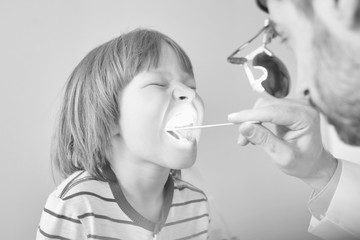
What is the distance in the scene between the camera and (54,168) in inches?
34.7

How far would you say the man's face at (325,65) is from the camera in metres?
0.47

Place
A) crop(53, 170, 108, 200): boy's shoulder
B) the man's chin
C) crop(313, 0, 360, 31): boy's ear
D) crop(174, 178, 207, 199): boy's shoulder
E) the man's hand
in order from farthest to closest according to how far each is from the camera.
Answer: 1. crop(174, 178, 207, 199): boy's shoulder
2. crop(53, 170, 108, 200): boy's shoulder
3. the man's hand
4. the man's chin
5. crop(313, 0, 360, 31): boy's ear

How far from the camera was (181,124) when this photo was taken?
2.51ft

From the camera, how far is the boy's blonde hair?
78 centimetres

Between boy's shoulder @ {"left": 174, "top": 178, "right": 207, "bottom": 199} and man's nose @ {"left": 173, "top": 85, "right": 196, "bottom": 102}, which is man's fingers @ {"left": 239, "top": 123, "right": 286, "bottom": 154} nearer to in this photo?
man's nose @ {"left": 173, "top": 85, "right": 196, "bottom": 102}

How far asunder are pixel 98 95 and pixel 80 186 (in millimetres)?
168

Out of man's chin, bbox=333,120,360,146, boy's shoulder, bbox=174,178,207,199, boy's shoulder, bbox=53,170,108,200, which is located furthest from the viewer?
boy's shoulder, bbox=174,178,207,199

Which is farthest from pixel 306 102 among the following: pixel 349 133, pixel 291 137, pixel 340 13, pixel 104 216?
pixel 104 216

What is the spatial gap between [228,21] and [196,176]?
0.35m

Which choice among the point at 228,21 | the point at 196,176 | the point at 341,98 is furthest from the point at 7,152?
the point at 341,98

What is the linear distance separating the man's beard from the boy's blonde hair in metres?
0.34

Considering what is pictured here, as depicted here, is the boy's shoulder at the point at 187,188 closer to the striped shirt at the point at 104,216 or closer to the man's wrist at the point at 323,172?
the striped shirt at the point at 104,216

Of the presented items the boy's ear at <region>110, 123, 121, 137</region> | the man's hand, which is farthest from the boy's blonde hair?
the man's hand

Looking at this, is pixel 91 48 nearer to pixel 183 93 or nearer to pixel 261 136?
pixel 183 93
